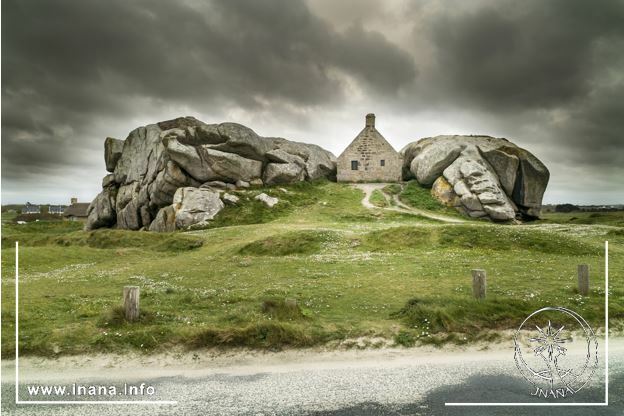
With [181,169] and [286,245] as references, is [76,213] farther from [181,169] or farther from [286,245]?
[286,245]

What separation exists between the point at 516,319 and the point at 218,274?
17879 millimetres

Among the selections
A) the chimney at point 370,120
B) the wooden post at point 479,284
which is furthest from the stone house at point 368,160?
the wooden post at point 479,284

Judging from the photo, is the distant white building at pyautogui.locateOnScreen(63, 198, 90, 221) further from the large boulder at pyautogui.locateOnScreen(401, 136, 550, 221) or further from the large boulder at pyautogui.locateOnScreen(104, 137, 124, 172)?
the large boulder at pyautogui.locateOnScreen(401, 136, 550, 221)

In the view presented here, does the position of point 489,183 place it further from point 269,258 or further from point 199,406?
point 199,406

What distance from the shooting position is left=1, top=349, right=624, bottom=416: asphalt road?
9875 millimetres

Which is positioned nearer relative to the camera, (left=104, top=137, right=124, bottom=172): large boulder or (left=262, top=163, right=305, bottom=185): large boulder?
(left=262, top=163, right=305, bottom=185): large boulder

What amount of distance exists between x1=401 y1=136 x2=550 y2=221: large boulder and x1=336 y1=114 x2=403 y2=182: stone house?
8670 millimetres

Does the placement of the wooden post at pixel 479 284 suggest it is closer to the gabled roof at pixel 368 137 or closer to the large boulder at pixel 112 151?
the gabled roof at pixel 368 137

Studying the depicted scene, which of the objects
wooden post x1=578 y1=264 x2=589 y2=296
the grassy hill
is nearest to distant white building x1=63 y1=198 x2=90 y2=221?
the grassy hill

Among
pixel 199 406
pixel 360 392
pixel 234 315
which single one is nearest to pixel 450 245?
pixel 234 315

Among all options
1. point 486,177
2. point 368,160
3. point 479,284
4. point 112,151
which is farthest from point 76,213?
point 479,284

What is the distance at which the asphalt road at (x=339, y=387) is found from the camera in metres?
9.88
